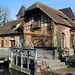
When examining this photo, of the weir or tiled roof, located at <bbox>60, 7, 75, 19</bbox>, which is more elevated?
tiled roof, located at <bbox>60, 7, 75, 19</bbox>

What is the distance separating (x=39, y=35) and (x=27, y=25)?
334 centimetres

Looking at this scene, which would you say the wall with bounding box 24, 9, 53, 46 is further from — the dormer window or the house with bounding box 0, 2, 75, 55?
the dormer window

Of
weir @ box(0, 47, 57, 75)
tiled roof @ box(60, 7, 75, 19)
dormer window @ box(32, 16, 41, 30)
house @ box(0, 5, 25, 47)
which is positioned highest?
tiled roof @ box(60, 7, 75, 19)

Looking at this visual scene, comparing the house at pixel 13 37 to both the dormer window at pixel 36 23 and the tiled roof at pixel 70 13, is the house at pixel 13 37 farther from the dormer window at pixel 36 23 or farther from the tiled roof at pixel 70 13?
the tiled roof at pixel 70 13

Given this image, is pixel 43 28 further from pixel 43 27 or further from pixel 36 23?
pixel 36 23

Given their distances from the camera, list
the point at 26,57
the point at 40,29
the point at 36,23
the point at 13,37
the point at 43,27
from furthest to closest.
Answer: the point at 13,37, the point at 36,23, the point at 40,29, the point at 43,27, the point at 26,57

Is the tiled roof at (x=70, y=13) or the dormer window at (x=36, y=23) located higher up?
the tiled roof at (x=70, y=13)

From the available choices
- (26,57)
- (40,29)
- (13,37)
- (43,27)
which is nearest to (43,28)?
(43,27)

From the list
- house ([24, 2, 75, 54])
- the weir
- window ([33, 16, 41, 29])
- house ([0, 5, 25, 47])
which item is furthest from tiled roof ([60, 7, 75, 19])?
the weir

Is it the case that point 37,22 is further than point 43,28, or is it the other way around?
point 37,22

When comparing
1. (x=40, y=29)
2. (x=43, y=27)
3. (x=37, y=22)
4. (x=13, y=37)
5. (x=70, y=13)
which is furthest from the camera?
(x=70, y=13)

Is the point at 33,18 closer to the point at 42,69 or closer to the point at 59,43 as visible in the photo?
the point at 59,43

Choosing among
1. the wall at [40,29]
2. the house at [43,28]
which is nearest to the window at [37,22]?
the house at [43,28]

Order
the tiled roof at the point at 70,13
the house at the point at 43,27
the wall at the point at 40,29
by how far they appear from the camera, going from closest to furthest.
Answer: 1. the house at the point at 43,27
2. the wall at the point at 40,29
3. the tiled roof at the point at 70,13
